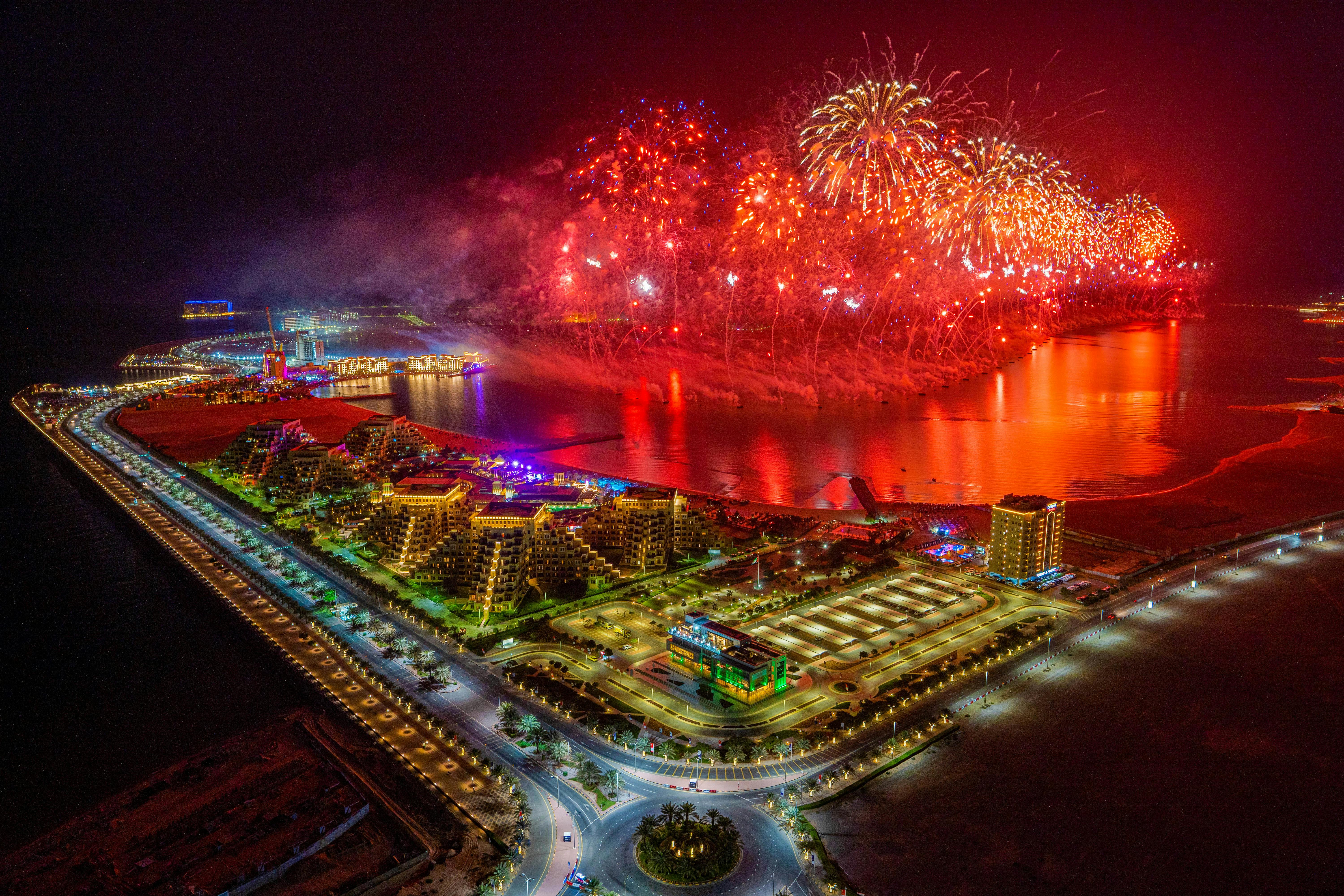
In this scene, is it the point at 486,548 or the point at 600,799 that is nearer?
the point at 600,799

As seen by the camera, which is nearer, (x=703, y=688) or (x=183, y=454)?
(x=703, y=688)

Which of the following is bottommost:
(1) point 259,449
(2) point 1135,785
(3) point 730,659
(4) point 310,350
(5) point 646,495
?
(2) point 1135,785

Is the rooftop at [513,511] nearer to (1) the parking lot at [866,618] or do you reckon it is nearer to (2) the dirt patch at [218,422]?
(1) the parking lot at [866,618]

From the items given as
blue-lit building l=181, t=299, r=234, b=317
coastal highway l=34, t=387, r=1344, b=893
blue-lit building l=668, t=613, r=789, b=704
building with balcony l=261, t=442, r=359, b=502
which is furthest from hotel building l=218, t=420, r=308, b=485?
blue-lit building l=181, t=299, r=234, b=317

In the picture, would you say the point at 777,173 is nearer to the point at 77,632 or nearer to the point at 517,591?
the point at 517,591

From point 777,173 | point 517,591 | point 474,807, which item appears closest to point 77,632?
point 517,591

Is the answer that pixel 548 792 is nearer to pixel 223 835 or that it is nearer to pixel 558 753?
pixel 558 753

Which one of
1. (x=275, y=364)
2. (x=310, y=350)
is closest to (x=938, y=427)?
(x=275, y=364)
